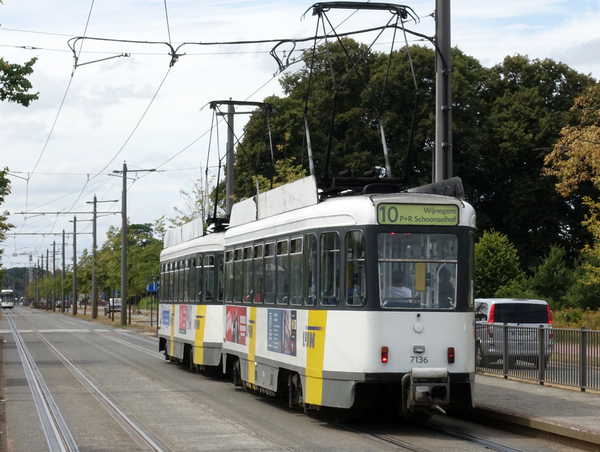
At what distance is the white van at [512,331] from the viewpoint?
18.6m

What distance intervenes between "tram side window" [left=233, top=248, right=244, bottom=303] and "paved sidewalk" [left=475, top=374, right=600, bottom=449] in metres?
4.55

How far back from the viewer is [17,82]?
69.2 feet

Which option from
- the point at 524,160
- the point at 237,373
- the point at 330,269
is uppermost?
the point at 524,160

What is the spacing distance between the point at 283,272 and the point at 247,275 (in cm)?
240

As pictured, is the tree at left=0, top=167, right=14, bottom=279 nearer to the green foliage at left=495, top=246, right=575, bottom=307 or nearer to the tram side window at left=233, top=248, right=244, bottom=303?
the tram side window at left=233, top=248, right=244, bottom=303

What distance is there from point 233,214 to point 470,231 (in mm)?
7431

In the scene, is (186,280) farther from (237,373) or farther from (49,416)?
(49,416)

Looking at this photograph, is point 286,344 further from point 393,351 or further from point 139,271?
point 139,271

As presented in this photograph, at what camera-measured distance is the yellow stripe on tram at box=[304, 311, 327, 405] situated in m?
12.8

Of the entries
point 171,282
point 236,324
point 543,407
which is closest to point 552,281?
point 171,282

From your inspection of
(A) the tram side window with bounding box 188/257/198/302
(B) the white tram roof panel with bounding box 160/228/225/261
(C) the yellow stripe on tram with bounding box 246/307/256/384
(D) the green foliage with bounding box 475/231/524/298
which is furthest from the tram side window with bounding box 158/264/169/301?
(D) the green foliage with bounding box 475/231/524/298

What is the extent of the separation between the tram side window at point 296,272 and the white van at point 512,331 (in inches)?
239

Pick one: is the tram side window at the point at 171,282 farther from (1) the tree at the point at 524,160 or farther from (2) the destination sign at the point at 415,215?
(1) the tree at the point at 524,160

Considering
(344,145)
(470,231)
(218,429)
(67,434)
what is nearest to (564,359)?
(470,231)
